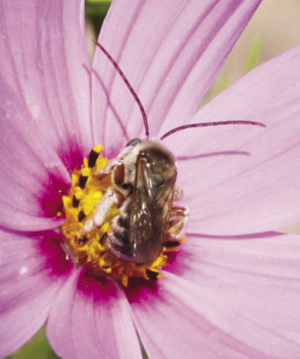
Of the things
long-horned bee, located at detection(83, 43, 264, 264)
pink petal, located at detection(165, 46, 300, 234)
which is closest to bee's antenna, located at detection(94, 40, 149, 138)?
long-horned bee, located at detection(83, 43, 264, 264)

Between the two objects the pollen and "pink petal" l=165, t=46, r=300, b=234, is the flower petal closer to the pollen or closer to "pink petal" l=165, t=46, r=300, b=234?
the pollen

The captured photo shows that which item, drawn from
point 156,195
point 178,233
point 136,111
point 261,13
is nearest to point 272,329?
point 178,233

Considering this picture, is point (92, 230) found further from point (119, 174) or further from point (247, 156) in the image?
point (247, 156)

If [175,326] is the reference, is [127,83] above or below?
above

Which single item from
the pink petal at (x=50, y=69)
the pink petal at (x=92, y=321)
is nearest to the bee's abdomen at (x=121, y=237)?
the pink petal at (x=92, y=321)

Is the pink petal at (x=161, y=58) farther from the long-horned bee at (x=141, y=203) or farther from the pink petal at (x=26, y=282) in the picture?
the pink petal at (x=26, y=282)

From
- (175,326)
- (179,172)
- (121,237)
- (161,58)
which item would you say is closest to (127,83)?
(161,58)
